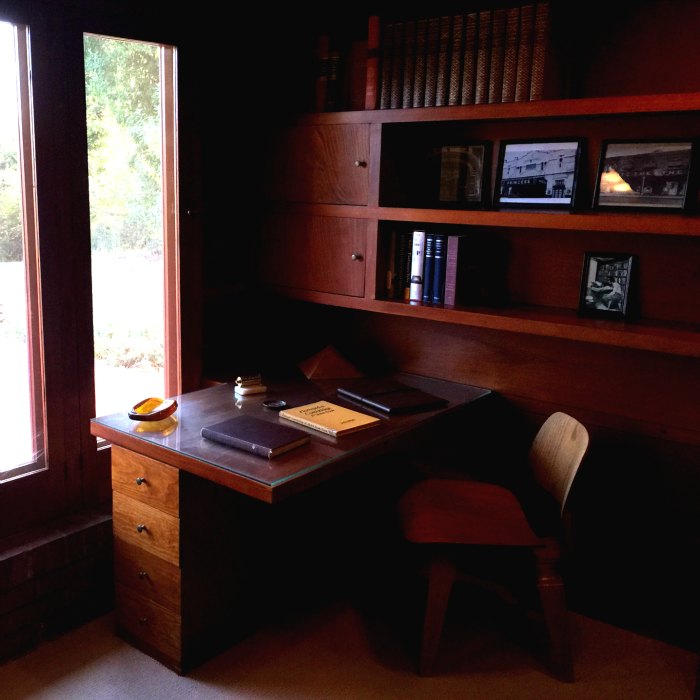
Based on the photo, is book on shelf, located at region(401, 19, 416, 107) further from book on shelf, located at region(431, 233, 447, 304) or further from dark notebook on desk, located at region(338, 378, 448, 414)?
dark notebook on desk, located at region(338, 378, 448, 414)

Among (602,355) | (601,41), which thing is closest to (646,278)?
(602,355)

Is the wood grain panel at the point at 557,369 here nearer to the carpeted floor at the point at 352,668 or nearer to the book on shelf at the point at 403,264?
the book on shelf at the point at 403,264

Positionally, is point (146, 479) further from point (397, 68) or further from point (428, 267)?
point (397, 68)

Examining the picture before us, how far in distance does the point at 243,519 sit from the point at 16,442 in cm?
74

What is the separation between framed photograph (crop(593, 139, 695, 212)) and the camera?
7.00ft

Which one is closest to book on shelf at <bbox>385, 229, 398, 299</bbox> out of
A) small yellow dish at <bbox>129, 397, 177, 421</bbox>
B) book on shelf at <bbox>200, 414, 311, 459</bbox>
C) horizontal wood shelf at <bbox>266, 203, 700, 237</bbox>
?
horizontal wood shelf at <bbox>266, 203, 700, 237</bbox>

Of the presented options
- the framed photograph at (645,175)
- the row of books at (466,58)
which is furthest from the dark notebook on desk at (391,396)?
the row of books at (466,58)

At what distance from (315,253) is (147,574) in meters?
1.25

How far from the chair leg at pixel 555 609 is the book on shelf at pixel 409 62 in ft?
4.91

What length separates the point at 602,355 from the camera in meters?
2.44

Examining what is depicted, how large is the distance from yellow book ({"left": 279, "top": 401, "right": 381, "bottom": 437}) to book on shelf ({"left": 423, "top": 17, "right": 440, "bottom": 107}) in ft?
3.42

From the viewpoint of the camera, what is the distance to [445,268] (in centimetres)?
248

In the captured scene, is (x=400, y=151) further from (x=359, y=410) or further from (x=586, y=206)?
(x=359, y=410)

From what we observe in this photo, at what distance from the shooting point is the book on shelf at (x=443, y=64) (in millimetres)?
2330
